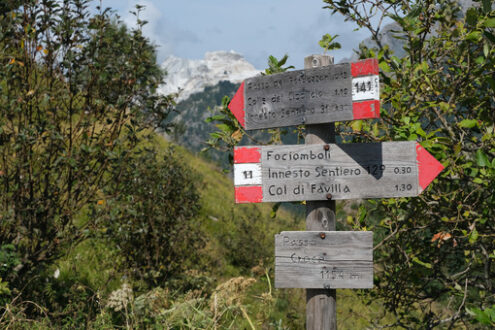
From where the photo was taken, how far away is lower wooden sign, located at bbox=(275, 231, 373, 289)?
107 inches

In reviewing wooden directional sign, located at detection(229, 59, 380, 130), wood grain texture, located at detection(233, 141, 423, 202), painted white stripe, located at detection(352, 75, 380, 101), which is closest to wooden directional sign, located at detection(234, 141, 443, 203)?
wood grain texture, located at detection(233, 141, 423, 202)

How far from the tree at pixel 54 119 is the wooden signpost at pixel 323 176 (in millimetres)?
2679

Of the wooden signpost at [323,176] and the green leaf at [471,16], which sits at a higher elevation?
the green leaf at [471,16]

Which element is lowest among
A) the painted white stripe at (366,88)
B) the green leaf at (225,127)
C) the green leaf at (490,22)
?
the green leaf at (225,127)

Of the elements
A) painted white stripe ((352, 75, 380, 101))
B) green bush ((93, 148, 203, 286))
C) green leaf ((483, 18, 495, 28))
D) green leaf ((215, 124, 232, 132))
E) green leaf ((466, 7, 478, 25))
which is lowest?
green bush ((93, 148, 203, 286))

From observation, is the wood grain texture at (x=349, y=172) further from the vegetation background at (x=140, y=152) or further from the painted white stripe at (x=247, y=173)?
the vegetation background at (x=140, y=152)

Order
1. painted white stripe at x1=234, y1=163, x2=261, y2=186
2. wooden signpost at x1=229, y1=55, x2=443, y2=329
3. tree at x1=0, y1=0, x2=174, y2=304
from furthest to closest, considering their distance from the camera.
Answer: tree at x1=0, y1=0, x2=174, y2=304, painted white stripe at x1=234, y1=163, x2=261, y2=186, wooden signpost at x1=229, y1=55, x2=443, y2=329

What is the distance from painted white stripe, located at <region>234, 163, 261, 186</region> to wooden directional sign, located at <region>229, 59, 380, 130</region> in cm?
29

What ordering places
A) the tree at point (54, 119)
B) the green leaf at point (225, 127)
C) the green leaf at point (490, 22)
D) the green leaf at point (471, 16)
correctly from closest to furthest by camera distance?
1. the green leaf at point (490, 22)
2. the green leaf at point (471, 16)
3. the green leaf at point (225, 127)
4. the tree at point (54, 119)

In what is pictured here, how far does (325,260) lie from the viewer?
9.04ft

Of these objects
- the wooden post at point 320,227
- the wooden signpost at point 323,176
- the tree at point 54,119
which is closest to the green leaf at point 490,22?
the wooden signpost at point 323,176

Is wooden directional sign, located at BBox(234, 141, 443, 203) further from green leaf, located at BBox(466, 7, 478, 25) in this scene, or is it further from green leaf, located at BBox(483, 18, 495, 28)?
green leaf, located at BBox(466, 7, 478, 25)

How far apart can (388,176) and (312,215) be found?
0.55m

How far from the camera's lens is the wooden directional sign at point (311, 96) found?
2627mm
